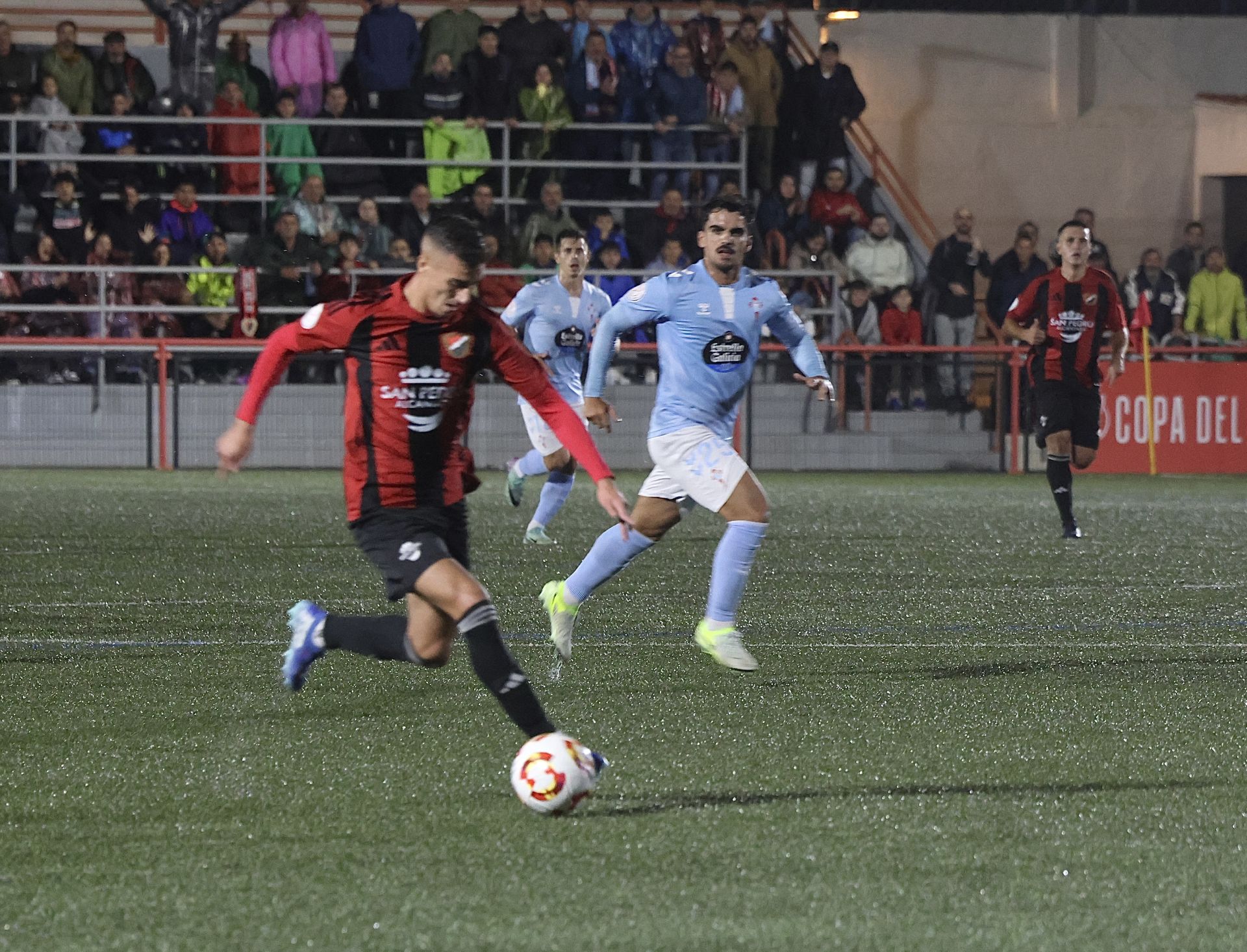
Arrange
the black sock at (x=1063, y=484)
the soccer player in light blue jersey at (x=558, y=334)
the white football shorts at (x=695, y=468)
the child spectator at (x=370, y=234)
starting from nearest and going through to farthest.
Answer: the white football shorts at (x=695, y=468), the soccer player in light blue jersey at (x=558, y=334), the black sock at (x=1063, y=484), the child spectator at (x=370, y=234)

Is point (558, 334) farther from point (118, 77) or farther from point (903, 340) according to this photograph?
point (118, 77)

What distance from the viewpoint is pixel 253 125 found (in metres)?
22.8

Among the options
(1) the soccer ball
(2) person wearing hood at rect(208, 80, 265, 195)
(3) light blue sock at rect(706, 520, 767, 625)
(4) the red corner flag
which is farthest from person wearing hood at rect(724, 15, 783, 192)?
(1) the soccer ball

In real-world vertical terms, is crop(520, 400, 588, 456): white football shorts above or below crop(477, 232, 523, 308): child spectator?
below

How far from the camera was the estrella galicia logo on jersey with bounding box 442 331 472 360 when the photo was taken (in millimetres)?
5371

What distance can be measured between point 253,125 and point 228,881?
19.6 metres

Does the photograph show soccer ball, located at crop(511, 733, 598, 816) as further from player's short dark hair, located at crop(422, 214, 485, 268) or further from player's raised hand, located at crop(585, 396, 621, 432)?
player's raised hand, located at crop(585, 396, 621, 432)

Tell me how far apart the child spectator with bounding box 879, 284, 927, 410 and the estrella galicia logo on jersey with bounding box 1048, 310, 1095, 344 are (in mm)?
7978

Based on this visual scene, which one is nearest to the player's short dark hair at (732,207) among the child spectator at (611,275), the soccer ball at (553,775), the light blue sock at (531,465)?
the soccer ball at (553,775)

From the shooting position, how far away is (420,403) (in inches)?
215

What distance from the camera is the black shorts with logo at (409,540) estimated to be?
5289 millimetres

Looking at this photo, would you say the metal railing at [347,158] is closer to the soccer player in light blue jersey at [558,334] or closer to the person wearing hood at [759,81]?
the person wearing hood at [759,81]

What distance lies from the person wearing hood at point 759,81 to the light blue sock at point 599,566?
54.3 ft

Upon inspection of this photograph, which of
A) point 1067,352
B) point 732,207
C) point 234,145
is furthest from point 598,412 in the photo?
point 234,145
